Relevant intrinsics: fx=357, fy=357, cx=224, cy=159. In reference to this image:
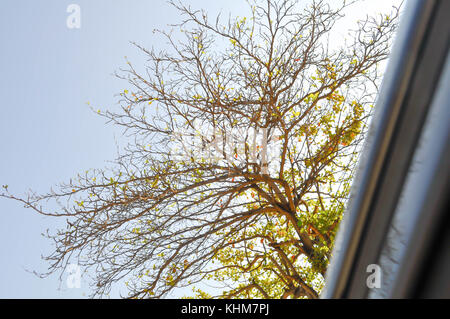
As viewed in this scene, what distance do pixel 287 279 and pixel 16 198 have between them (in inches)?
212

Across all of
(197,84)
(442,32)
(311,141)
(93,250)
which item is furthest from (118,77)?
(442,32)

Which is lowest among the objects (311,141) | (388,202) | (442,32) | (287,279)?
(287,279)

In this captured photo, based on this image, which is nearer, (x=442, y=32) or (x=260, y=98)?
(x=442, y=32)

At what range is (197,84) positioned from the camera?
673cm

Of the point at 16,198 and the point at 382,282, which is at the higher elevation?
the point at 16,198

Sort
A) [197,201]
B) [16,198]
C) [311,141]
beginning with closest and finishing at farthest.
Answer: [16,198], [197,201], [311,141]

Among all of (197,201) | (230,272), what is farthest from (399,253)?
(230,272)

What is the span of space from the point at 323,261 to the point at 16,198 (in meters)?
5.23

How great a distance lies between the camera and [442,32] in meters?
0.50

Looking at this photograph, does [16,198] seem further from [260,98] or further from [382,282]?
[382,282]

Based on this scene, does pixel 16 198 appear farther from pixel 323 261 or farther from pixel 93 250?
pixel 323 261

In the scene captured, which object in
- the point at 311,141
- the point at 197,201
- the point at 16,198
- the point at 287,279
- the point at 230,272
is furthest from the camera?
the point at 230,272

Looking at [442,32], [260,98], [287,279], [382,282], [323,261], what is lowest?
[287,279]

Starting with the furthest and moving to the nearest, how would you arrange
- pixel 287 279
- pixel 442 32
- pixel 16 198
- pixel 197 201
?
pixel 287 279, pixel 197 201, pixel 16 198, pixel 442 32
